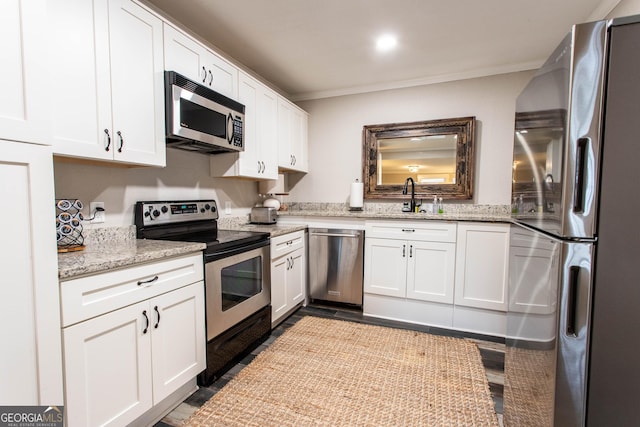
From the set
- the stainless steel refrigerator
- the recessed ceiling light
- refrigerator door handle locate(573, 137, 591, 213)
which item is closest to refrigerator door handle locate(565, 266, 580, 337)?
the stainless steel refrigerator

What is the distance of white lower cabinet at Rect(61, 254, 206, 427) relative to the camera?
3.86ft

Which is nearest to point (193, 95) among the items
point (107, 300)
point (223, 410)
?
point (107, 300)

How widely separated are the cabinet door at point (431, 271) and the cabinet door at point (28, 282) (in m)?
2.58

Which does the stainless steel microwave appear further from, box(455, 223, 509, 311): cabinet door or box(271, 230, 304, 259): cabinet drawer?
box(455, 223, 509, 311): cabinet door

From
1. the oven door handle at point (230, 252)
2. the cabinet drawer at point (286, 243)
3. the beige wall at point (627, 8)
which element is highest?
the beige wall at point (627, 8)

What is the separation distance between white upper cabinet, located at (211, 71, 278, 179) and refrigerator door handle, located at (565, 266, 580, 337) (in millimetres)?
2321

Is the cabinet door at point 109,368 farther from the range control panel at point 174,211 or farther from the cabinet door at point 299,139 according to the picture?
the cabinet door at point 299,139

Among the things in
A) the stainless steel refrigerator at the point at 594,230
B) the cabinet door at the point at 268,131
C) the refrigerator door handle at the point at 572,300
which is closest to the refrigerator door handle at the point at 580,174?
the stainless steel refrigerator at the point at 594,230

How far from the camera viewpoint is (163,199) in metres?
2.22

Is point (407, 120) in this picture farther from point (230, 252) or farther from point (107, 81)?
point (107, 81)

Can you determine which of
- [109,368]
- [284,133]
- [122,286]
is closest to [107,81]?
[122,286]

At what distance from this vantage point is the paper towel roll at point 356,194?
344 centimetres

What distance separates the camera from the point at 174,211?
2213mm

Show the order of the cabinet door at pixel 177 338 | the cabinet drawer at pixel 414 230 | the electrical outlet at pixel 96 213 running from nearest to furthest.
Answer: the cabinet door at pixel 177 338 < the electrical outlet at pixel 96 213 < the cabinet drawer at pixel 414 230
